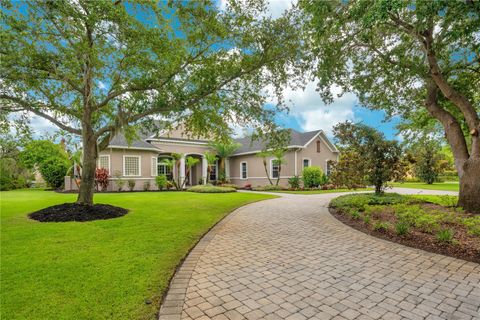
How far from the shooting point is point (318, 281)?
12.2 feet

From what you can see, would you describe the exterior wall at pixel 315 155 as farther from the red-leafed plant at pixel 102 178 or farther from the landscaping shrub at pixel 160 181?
the red-leafed plant at pixel 102 178

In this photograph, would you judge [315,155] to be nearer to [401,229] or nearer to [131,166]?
[131,166]

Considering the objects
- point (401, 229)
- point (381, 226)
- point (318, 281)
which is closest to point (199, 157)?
point (381, 226)

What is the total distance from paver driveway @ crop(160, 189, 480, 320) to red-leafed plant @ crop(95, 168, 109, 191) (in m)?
15.0

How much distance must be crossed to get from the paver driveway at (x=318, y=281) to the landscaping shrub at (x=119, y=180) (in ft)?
49.2

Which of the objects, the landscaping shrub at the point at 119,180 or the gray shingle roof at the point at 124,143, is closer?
the landscaping shrub at the point at 119,180

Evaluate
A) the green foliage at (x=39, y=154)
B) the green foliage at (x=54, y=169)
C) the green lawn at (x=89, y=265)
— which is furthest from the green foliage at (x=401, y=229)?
the green foliage at (x=54, y=169)

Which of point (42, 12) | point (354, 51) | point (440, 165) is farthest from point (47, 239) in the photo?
point (440, 165)

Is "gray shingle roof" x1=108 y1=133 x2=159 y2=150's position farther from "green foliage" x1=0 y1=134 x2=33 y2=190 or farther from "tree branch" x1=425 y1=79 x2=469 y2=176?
"tree branch" x1=425 y1=79 x2=469 y2=176

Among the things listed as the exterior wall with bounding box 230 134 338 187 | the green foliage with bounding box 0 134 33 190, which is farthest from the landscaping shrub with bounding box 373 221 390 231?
the green foliage with bounding box 0 134 33 190

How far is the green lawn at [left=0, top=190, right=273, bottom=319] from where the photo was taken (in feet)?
9.57

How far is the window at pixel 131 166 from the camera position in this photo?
1962cm

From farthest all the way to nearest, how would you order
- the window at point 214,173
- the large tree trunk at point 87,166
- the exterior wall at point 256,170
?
the window at point 214,173
the exterior wall at point 256,170
the large tree trunk at point 87,166

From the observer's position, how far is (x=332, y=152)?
24594 mm
